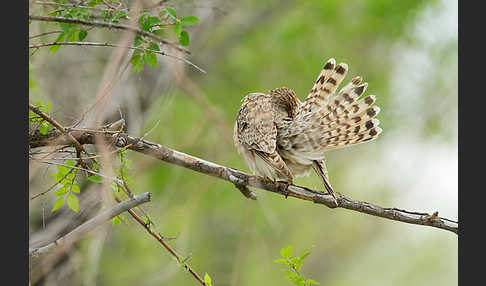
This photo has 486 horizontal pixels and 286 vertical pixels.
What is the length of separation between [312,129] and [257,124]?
0.39 m

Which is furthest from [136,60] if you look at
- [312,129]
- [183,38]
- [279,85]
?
[279,85]

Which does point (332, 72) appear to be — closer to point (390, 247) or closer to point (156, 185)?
point (156, 185)

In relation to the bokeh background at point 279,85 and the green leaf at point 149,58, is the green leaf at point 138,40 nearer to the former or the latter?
the green leaf at point 149,58

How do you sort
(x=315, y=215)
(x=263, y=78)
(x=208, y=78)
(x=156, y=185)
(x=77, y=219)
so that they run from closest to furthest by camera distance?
(x=77, y=219)
(x=156, y=185)
(x=263, y=78)
(x=208, y=78)
(x=315, y=215)

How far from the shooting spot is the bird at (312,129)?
3.77 metres

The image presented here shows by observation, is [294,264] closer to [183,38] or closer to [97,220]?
[97,220]

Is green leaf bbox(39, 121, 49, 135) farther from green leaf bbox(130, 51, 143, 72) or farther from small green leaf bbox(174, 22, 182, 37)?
small green leaf bbox(174, 22, 182, 37)

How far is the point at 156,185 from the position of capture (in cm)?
890

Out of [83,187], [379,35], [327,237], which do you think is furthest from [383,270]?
[83,187]

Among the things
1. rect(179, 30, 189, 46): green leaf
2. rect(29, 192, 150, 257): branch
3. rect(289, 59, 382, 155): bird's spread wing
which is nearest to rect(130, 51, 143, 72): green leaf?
rect(179, 30, 189, 46): green leaf

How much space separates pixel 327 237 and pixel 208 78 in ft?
24.1

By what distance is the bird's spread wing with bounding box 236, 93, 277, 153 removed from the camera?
12.7 ft

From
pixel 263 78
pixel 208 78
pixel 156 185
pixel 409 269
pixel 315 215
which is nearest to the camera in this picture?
pixel 156 185

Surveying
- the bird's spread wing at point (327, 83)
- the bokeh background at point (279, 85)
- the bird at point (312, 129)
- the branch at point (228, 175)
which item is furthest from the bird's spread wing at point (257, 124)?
the bokeh background at point (279, 85)
